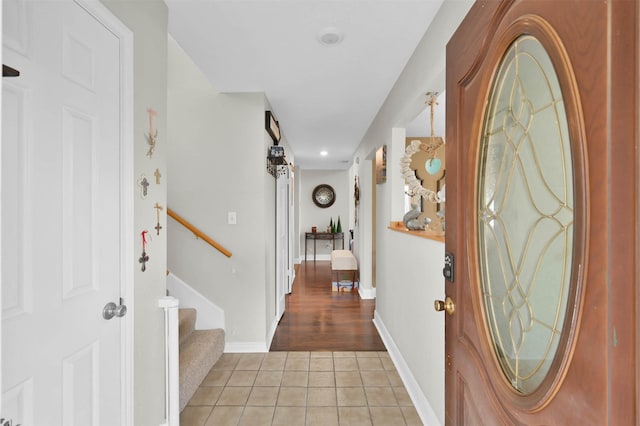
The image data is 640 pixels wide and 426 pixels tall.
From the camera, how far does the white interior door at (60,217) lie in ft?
2.87

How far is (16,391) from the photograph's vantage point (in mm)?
866

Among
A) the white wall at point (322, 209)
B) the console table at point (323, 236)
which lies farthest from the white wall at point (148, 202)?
the white wall at point (322, 209)

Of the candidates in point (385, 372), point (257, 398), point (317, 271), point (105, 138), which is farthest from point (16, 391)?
point (317, 271)

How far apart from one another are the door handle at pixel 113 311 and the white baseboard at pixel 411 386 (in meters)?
1.68

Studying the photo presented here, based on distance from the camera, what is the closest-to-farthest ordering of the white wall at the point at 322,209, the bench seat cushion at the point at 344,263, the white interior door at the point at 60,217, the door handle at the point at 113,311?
the white interior door at the point at 60,217 < the door handle at the point at 113,311 < the bench seat cushion at the point at 344,263 < the white wall at the point at 322,209

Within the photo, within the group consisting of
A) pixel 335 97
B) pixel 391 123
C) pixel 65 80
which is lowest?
pixel 65 80

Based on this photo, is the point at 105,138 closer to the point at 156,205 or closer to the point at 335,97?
the point at 156,205

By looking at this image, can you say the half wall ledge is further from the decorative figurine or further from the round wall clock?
the round wall clock

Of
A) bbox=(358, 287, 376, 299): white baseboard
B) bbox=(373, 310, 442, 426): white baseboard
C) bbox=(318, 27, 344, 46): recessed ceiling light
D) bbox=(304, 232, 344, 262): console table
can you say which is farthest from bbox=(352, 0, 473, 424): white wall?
bbox=(304, 232, 344, 262): console table

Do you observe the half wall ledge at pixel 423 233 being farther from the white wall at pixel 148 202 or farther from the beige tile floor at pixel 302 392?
the white wall at pixel 148 202

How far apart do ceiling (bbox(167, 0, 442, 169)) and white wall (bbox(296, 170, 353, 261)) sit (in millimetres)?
4937

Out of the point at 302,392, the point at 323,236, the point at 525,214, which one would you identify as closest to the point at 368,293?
the point at 302,392

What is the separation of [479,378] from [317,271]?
586 centimetres

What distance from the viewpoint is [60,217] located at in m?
1.03
